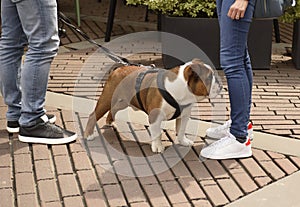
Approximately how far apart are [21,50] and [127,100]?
2.69ft

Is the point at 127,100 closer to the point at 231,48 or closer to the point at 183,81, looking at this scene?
the point at 183,81

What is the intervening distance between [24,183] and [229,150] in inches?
51.0

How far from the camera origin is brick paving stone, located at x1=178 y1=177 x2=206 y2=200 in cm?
339

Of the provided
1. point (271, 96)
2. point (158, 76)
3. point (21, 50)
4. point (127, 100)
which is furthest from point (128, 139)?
point (271, 96)

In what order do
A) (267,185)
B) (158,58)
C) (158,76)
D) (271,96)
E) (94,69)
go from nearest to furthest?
(267,185), (158,76), (271,96), (94,69), (158,58)

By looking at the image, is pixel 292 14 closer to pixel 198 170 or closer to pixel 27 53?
pixel 198 170

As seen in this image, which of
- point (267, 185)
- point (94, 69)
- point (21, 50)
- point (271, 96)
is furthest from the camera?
point (94, 69)

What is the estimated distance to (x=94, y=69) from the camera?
5.88 m

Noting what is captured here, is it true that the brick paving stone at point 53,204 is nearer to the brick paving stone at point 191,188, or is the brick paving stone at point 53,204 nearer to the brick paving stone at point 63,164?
Answer: the brick paving stone at point 63,164

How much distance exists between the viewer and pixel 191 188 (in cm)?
349

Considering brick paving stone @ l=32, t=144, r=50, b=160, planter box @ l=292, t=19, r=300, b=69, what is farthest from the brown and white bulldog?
planter box @ l=292, t=19, r=300, b=69

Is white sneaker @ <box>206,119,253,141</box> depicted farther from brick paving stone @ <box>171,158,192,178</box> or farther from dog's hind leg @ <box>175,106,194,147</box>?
brick paving stone @ <box>171,158,192,178</box>

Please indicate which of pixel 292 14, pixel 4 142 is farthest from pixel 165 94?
pixel 292 14

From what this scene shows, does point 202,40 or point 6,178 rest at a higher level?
point 202,40
